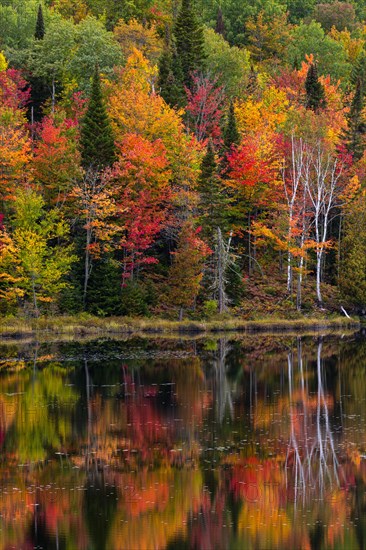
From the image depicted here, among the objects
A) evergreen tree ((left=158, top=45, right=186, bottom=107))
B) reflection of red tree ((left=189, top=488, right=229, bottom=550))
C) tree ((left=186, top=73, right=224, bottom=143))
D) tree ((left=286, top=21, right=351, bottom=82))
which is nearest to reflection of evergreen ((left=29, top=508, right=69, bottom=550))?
reflection of red tree ((left=189, top=488, right=229, bottom=550))

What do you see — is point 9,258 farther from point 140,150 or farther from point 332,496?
point 332,496

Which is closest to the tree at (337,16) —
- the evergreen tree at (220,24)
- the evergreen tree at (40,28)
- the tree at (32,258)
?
the evergreen tree at (220,24)

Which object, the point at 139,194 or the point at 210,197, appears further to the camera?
the point at 210,197

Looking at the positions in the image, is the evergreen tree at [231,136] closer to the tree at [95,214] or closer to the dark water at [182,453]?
the tree at [95,214]

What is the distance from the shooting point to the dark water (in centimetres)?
2438

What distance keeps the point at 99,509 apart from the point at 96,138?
4816 cm

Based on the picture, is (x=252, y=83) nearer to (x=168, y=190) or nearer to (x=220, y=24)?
(x=168, y=190)

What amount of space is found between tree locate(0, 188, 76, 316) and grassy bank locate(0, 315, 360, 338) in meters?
1.73

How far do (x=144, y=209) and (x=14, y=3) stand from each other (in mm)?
51645

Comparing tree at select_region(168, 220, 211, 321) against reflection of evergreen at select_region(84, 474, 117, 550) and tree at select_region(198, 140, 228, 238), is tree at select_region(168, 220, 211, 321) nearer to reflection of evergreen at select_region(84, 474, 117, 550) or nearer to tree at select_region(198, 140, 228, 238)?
tree at select_region(198, 140, 228, 238)

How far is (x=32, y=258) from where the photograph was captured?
65.6m

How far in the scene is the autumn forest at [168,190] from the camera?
68.0 meters

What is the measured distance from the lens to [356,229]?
72938 mm

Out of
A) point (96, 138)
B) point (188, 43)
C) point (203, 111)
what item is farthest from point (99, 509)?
point (188, 43)
